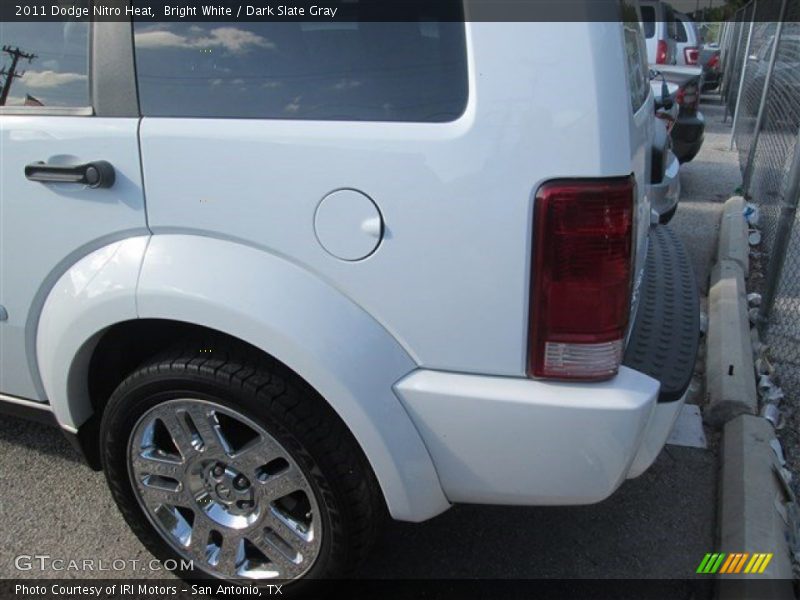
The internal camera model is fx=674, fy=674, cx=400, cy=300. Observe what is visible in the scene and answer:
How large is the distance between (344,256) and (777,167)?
178 inches

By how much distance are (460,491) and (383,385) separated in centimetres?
39

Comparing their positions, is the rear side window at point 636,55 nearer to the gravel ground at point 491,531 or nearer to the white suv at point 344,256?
the white suv at point 344,256

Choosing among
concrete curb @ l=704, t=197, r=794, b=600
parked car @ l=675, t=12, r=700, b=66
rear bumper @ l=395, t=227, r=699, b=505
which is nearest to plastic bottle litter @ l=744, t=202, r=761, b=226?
concrete curb @ l=704, t=197, r=794, b=600

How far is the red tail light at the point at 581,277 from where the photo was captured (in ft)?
5.12

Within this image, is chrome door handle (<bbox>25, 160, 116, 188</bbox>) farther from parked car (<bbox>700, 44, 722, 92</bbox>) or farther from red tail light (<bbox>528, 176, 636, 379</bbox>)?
parked car (<bbox>700, 44, 722, 92</bbox>)

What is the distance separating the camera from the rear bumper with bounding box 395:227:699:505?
1683 mm

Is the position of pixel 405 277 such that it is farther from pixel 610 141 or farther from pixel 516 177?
pixel 610 141

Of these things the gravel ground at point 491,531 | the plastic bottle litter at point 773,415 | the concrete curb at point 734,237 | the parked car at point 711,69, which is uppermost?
the parked car at point 711,69

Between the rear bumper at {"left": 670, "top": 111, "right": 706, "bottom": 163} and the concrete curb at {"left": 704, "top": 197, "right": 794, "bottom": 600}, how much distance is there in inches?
101

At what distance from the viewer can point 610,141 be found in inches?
60.5

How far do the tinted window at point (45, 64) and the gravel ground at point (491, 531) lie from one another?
5.04 ft

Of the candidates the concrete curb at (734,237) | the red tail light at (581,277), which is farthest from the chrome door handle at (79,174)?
the concrete curb at (734,237)

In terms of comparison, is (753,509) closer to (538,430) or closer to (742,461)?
(742,461)

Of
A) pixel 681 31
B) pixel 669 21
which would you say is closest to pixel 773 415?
pixel 669 21
